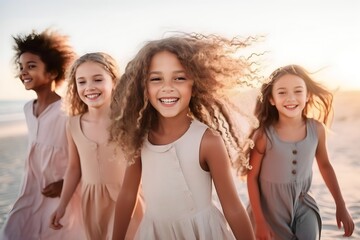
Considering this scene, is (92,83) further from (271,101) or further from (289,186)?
(289,186)

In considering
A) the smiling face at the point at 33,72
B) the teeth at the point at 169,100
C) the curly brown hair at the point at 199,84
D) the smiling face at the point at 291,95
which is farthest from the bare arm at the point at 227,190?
the smiling face at the point at 33,72

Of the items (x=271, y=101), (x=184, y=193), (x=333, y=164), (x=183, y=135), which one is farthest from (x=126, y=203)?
(x=333, y=164)

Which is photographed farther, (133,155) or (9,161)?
(9,161)

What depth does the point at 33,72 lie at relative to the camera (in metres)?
3.83

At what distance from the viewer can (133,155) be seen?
2.65 metres

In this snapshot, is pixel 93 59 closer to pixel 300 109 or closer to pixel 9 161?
pixel 300 109

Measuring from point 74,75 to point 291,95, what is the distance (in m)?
1.47

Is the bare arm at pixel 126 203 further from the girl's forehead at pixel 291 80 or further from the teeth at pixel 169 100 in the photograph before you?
the girl's forehead at pixel 291 80

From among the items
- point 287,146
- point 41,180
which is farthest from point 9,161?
point 287,146

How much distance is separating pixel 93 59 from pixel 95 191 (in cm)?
88

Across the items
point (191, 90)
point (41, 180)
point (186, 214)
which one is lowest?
point (41, 180)

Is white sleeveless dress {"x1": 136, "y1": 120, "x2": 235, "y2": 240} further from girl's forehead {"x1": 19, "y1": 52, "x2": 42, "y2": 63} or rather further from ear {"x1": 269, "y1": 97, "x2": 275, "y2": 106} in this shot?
girl's forehead {"x1": 19, "y1": 52, "x2": 42, "y2": 63}

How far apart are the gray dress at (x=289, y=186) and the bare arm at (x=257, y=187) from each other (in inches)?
1.7

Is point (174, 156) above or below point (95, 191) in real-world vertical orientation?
above
